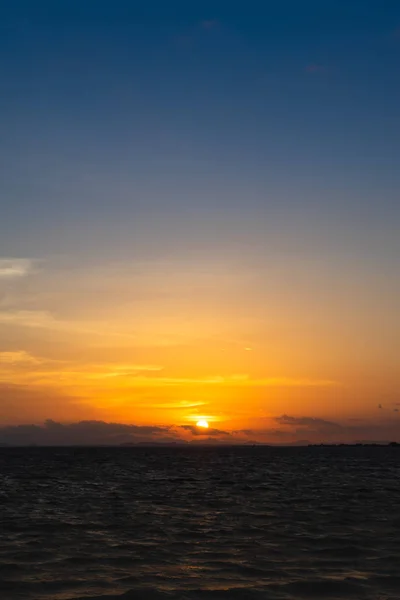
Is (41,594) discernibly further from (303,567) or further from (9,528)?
(9,528)

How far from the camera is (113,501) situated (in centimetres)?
4359

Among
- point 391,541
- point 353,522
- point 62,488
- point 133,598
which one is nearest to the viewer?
point 133,598

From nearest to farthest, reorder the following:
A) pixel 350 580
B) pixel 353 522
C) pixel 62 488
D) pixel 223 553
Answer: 1. pixel 350 580
2. pixel 223 553
3. pixel 353 522
4. pixel 62 488

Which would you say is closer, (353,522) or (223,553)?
(223,553)

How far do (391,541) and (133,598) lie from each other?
13524 millimetres

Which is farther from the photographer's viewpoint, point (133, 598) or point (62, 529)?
point (62, 529)

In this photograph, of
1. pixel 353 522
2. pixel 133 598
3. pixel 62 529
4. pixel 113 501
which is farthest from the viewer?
pixel 113 501

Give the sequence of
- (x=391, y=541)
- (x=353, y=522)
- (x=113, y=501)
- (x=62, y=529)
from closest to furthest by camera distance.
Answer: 1. (x=391, y=541)
2. (x=62, y=529)
3. (x=353, y=522)
4. (x=113, y=501)

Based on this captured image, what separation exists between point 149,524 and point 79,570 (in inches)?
451

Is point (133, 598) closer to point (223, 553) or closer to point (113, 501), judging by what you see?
point (223, 553)

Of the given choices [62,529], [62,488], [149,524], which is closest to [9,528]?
[62,529]

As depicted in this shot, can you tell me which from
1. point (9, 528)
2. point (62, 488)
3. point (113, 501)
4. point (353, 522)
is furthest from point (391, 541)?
point (62, 488)

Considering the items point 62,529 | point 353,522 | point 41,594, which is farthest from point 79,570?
point 353,522

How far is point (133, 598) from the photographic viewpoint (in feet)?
59.3
